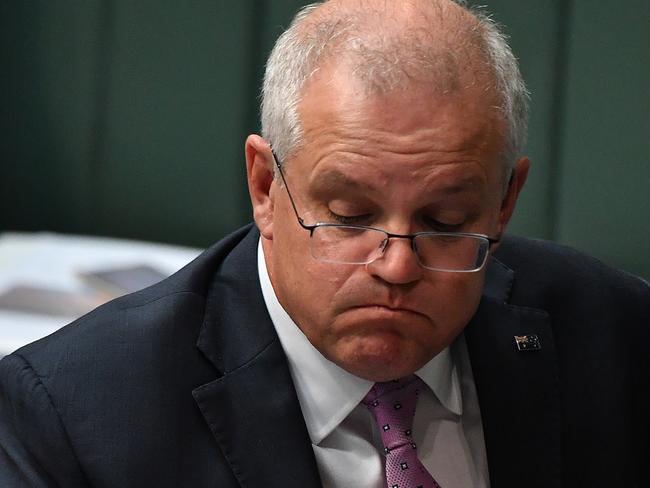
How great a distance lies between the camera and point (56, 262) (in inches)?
91.4

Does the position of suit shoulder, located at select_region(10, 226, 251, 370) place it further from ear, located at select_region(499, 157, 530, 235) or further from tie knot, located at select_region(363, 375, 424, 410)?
ear, located at select_region(499, 157, 530, 235)

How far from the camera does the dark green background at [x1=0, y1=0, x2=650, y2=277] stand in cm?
225

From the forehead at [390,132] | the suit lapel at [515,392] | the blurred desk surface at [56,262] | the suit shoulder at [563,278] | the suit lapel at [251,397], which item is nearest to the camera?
the forehead at [390,132]

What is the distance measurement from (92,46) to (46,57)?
0.11 m

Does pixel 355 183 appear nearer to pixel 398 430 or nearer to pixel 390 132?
pixel 390 132

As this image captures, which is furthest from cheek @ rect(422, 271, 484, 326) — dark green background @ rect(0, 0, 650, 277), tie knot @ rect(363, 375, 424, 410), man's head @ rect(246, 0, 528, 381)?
dark green background @ rect(0, 0, 650, 277)

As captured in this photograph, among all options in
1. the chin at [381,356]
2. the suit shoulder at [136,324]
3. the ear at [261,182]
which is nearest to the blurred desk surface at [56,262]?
the suit shoulder at [136,324]

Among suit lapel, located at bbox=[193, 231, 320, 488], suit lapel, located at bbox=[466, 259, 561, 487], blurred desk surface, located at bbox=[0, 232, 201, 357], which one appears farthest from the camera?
blurred desk surface, located at bbox=[0, 232, 201, 357]

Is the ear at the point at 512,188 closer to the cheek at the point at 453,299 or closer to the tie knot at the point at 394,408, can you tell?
the cheek at the point at 453,299

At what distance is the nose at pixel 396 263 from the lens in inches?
40.7

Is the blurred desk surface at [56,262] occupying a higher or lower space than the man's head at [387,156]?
lower

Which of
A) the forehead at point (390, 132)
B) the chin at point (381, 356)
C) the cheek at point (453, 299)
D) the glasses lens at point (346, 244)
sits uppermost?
the forehead at point (390, 132)

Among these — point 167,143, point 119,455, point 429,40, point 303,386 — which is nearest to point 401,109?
point 429,40

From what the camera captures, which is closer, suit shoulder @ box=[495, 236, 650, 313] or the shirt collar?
the shirt collar
